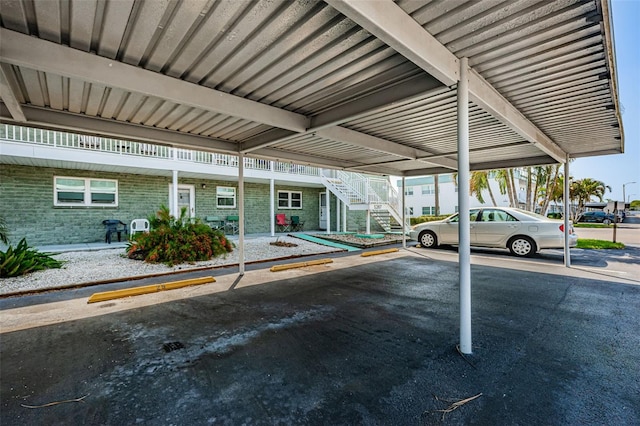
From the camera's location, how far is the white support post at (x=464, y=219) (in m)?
3.06

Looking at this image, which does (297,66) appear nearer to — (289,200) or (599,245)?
(599,245)

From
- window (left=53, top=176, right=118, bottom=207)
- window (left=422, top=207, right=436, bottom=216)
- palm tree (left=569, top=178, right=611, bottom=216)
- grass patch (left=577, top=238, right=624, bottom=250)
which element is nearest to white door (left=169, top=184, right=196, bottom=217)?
window (left=53, top=176, right=118, bottom=207)

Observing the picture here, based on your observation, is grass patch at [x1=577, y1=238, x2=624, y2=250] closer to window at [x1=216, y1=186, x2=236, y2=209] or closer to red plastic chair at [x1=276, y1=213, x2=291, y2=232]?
red plastic chair at [x1=276, y1=213, x2=291, y2=232]

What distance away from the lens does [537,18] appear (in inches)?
95.2

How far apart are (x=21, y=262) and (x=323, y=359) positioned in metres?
7.08

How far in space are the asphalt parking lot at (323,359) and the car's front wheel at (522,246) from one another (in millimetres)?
3497

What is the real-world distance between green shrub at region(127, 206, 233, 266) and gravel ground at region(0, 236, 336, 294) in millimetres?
253

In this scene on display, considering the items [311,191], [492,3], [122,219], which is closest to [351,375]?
[492,3]

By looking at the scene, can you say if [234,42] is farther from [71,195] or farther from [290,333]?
[71,195]

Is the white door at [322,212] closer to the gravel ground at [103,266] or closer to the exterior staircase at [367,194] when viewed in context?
the exterior staircase at [367,194]

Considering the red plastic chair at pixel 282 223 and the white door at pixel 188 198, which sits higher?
the white door at pixel 188 198

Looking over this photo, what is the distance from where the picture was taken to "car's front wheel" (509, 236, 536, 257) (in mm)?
8766

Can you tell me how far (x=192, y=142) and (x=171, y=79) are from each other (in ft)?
8.26

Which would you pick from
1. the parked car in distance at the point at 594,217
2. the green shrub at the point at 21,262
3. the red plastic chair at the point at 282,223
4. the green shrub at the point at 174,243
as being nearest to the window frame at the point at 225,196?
the red plastic chair at the point at 282,223
